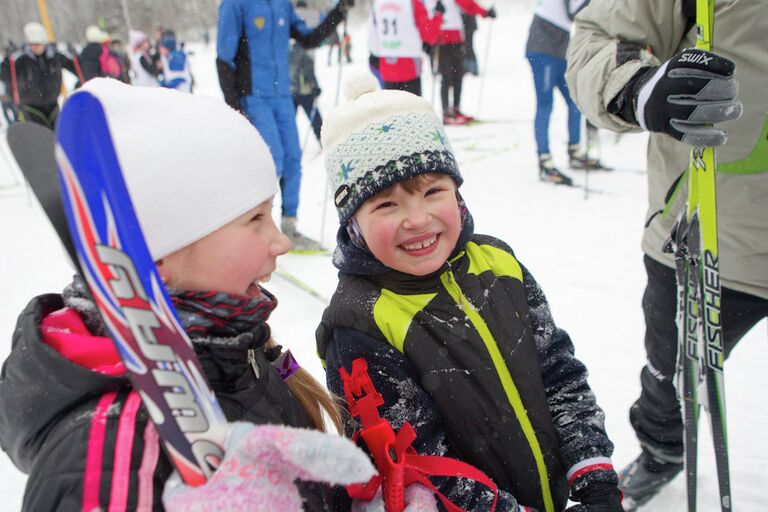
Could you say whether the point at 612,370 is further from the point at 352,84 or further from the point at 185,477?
the point at 185,477

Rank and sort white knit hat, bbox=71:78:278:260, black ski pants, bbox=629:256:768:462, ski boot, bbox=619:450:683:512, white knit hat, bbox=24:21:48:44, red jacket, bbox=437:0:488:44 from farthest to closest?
red jacket, bbox=437:0:488:44 < white knit hat, bbox=24:21:48:44 < ski boot, bbox=619:450:683:512 < black ski pants, bbox=629:256:768:462 < white knit hat, bbox=71:78:278:260

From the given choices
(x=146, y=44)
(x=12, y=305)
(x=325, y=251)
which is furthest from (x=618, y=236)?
(x=146, y=44)

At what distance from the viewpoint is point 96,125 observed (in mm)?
542

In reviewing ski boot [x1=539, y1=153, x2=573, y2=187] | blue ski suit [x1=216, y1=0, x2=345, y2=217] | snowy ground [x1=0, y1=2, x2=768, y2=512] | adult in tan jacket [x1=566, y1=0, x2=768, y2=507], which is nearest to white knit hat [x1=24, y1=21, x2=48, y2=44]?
snowy ground [x1=0, y1=2, x2=768, y2=512]

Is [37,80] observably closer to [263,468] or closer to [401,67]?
[401,67]

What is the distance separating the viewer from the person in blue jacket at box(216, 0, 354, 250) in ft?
13.3

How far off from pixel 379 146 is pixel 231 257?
528mm

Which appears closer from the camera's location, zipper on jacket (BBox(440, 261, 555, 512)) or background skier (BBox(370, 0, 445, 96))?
zipper on jacket (BBox(440, 261, 555, 512))

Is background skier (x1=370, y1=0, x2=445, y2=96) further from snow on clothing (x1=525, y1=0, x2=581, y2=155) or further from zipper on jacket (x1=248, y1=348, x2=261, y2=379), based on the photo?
zipper on jacket (x1=248, y1=348, x2=261, y2=379)

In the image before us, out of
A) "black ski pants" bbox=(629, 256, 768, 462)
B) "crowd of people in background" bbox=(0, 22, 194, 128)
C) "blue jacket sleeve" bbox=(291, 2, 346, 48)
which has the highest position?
"blue jacket sleeve" bbox=(291, 2, 346, 48)

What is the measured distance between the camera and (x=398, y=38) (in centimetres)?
629

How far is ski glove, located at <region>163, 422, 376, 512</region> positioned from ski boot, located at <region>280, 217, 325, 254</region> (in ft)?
12.4

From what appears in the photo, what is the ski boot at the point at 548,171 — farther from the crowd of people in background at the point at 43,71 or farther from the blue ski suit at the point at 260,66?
the crowd of people in background at the point at 43,71

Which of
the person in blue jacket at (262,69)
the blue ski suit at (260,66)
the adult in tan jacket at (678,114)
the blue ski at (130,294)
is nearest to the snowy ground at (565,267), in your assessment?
the adult in tan jacket at (678,114)
